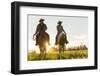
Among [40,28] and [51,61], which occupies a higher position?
[40,28]

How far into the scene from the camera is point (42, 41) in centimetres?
109

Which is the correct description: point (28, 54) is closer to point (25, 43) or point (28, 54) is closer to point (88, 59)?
point (25, 43)

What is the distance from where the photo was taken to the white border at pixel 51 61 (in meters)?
1.05

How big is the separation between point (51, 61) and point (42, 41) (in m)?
0.09

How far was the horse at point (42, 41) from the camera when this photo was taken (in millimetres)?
1087

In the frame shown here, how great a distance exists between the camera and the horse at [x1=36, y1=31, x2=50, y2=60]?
3.57 feet

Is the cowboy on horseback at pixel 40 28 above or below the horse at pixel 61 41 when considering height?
above

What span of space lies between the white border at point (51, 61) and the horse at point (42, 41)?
4cm

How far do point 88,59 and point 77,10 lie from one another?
228mm

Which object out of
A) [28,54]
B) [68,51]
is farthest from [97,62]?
[28,54]

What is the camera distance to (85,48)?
1177mm

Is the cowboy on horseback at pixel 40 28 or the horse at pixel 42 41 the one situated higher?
the cowboy on horseback at pixel 40 28

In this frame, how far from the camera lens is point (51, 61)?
3.62 ft

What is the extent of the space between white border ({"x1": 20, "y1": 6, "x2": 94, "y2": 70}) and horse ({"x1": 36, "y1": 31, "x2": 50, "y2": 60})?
0.04 metres
